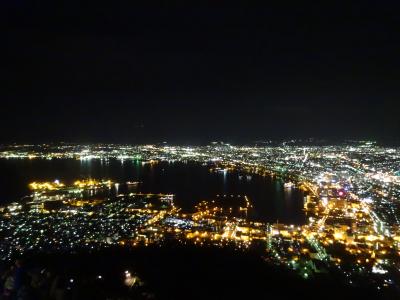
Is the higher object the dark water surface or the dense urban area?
the dense urban area

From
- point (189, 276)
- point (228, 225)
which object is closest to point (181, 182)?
point (228, 225)

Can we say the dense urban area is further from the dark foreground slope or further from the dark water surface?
the dark water surface

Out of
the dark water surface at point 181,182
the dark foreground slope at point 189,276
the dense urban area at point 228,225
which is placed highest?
the dark foreground slope at point 189,276

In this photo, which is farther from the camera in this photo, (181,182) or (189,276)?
(181,182)

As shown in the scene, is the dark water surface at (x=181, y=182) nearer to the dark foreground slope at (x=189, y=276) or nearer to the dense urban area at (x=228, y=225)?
the dense urban area at (x=228, y=225)

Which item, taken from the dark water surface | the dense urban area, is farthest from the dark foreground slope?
the dark water surface

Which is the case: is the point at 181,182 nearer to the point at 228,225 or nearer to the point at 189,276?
the point at 228,225

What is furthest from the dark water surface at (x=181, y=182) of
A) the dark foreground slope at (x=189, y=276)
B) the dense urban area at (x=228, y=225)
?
the dark foreground slope at (x=189, y=276)

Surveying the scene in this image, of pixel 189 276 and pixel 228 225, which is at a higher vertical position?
pixel 189 276

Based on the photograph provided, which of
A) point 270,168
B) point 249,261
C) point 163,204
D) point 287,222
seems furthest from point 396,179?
point 249,261

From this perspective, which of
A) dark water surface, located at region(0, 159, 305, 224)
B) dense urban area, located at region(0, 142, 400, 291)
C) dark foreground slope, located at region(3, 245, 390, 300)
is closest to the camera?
dark foreground slope, located at region(3, 245, 390, 300)
